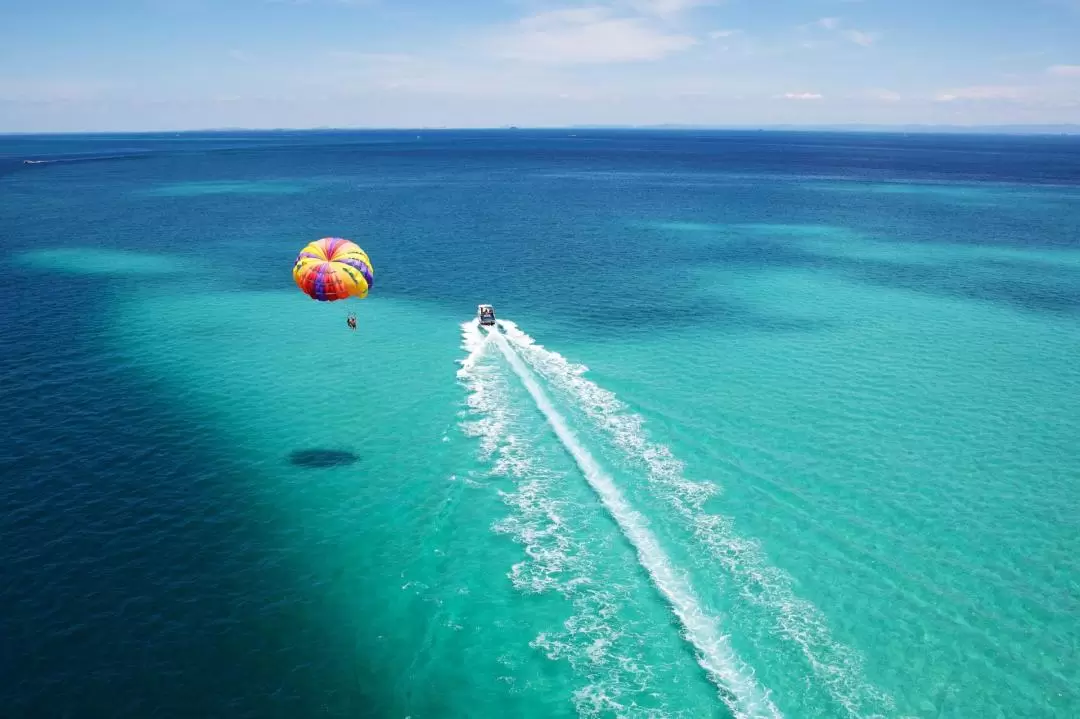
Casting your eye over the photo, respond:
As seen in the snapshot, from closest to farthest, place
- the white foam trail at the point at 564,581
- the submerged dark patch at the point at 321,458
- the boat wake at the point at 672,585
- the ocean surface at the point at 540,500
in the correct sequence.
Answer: the boat wake at the point at 672,585
the white foam trail at the point at 564,581
the ocean surface at the point at 540,500
the submerged dark patch at the point at 321,458

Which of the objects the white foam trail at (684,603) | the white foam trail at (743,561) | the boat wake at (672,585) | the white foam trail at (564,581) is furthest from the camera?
the white foam trail at (743,561)

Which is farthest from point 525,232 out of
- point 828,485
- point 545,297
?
point 828,485

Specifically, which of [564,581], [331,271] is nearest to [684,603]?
[564,581]

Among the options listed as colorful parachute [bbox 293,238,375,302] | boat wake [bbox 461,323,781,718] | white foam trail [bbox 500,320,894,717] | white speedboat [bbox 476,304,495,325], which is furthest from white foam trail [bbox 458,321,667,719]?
white speedboat [bbox 476,304,495,325]

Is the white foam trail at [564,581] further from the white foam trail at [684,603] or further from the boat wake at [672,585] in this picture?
the white foam trail at [684,603]

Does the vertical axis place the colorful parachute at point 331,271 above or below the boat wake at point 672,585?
above

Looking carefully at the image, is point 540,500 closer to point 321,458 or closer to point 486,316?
point 321,458

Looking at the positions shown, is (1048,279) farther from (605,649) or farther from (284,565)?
(284,565)

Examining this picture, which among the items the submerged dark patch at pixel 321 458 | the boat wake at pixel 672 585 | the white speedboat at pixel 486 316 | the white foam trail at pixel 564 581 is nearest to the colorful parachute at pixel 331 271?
the submerged dark patch at pixel 321 458
